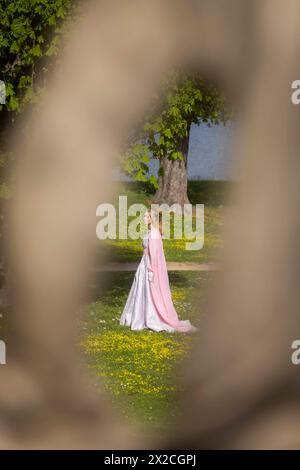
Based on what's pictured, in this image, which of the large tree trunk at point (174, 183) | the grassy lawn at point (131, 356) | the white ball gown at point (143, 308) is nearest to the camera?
the grassy lawn at point (131, 356)

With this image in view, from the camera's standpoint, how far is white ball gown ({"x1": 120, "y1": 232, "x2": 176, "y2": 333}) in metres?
15.6

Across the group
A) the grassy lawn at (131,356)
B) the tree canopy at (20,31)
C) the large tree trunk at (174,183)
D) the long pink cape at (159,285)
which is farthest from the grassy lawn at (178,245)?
the tree canopy at (20,31)

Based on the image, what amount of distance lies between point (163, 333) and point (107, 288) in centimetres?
481

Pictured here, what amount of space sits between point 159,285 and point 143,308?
1.84ft

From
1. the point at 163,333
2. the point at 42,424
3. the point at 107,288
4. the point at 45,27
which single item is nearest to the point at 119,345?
the point at 163,333

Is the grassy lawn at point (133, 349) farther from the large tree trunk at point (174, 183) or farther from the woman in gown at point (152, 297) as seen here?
the large tree trunk at point (174, 183)

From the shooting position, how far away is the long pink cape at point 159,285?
51.4 feet

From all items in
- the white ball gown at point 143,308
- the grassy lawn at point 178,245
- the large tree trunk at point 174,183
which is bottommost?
the white ball gown at point 143,308

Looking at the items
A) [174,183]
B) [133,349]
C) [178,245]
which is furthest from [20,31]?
[174,183]

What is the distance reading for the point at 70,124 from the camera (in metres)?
2.63

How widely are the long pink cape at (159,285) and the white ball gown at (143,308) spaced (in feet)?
0.25

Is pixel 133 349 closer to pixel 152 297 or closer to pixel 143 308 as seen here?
pixel 143 308

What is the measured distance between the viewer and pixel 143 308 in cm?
1566

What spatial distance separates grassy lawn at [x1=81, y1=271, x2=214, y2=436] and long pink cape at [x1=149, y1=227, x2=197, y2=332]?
420mm
